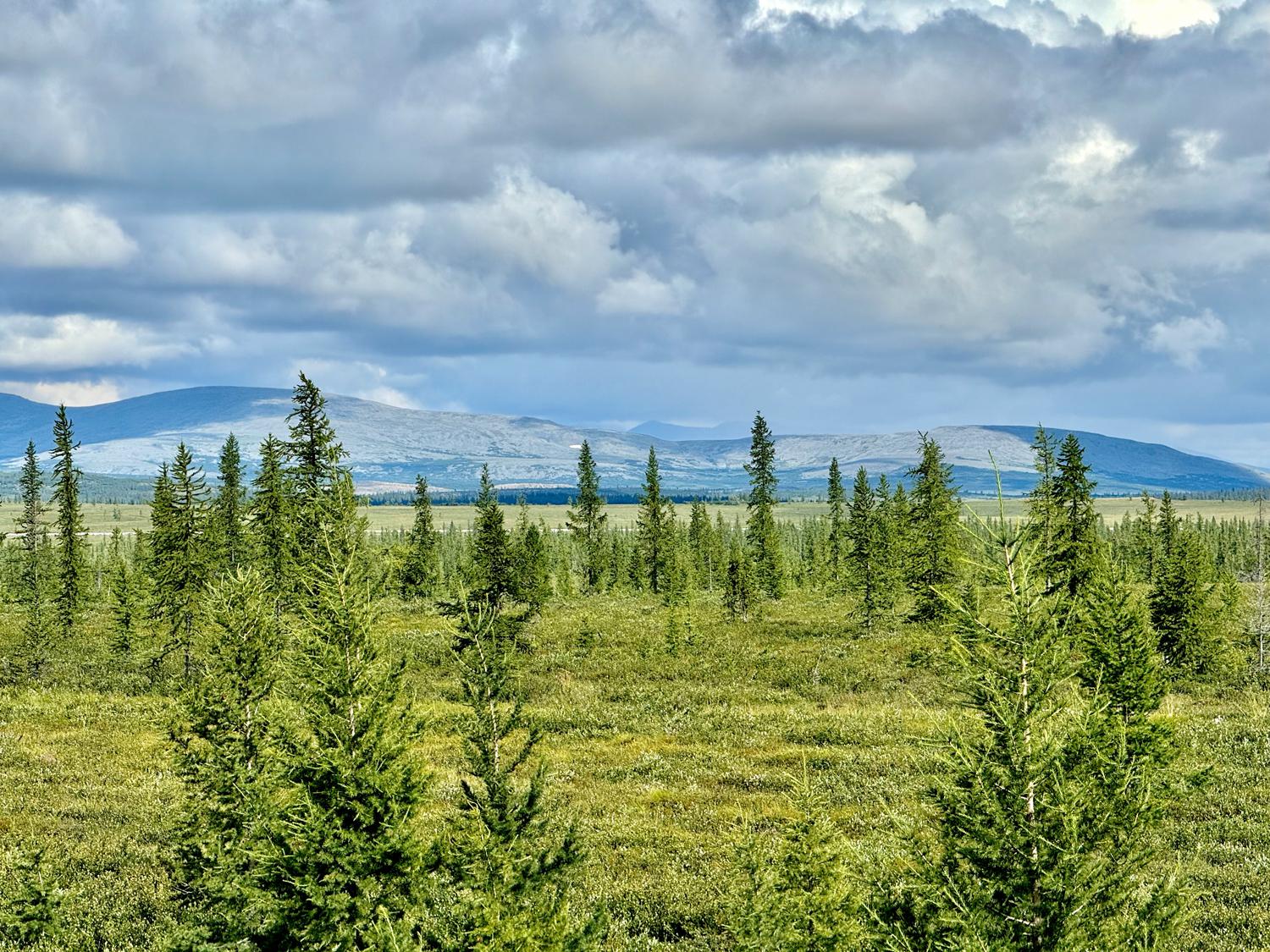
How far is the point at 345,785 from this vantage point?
11797 millimetres

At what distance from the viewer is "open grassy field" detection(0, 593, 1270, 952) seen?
17938 mm

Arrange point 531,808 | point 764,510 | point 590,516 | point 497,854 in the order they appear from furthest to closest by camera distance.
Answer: point 590,516 < point 764,510 < point 531,808 < point 497,854

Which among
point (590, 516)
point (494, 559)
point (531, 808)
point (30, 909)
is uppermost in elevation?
point (590, 516)

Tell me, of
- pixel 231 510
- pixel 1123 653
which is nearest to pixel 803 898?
pixel 1123 653

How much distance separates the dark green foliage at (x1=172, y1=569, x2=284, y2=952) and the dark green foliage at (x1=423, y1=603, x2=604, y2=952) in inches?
119

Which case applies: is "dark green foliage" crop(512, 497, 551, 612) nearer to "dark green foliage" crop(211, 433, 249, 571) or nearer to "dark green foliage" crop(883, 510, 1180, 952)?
"dark green foliage" crop(211, 433, 249, 571)

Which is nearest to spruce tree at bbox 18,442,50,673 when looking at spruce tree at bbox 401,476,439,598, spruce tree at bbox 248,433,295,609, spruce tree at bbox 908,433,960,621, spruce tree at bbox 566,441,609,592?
spruce tree at bbox 248,433,295,609

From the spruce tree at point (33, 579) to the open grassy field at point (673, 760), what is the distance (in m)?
2.26

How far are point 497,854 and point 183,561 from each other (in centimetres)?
3939

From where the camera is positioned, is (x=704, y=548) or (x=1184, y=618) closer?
(x=1184, y=618)

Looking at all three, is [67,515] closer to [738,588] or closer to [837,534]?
[738,588]

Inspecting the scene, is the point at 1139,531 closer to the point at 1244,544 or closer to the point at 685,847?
the point at 1244,544

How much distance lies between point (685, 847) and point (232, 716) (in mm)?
12205

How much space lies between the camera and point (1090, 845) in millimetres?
7609
